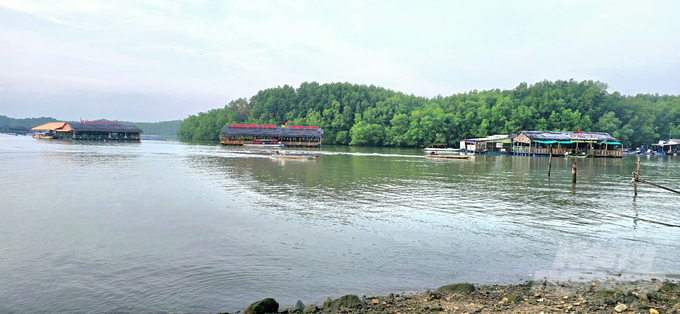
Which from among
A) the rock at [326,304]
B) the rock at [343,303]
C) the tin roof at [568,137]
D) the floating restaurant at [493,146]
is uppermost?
the tin roof at [568,137]

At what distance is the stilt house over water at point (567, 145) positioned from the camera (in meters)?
62.6

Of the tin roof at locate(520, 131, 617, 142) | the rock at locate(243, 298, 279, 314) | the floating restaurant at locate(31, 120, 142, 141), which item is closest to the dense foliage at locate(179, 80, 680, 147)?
the tin roof at locate(520, 131, 617, 142)

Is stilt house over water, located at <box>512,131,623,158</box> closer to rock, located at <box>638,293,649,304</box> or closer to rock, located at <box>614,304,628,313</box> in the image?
rock, located at <box>638,293,649,304</box>

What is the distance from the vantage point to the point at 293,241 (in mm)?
12891

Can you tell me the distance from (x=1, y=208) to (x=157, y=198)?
5.92m

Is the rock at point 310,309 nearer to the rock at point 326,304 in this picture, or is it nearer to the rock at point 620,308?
the rock at point 326,304

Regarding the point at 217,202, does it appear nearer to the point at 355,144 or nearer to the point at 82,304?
the point at 82,304

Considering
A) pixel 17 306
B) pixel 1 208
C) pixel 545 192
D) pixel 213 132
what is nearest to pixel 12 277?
pixel 17 306

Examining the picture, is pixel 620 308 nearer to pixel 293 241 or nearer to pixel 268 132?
pixel 293 241

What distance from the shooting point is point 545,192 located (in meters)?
24.3

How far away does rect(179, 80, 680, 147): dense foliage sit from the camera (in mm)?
88000

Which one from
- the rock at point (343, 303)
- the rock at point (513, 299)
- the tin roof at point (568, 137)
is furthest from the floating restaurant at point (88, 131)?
the rock at point (513, 299)

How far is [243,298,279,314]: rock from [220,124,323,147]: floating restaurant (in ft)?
273

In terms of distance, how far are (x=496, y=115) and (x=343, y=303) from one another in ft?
298
